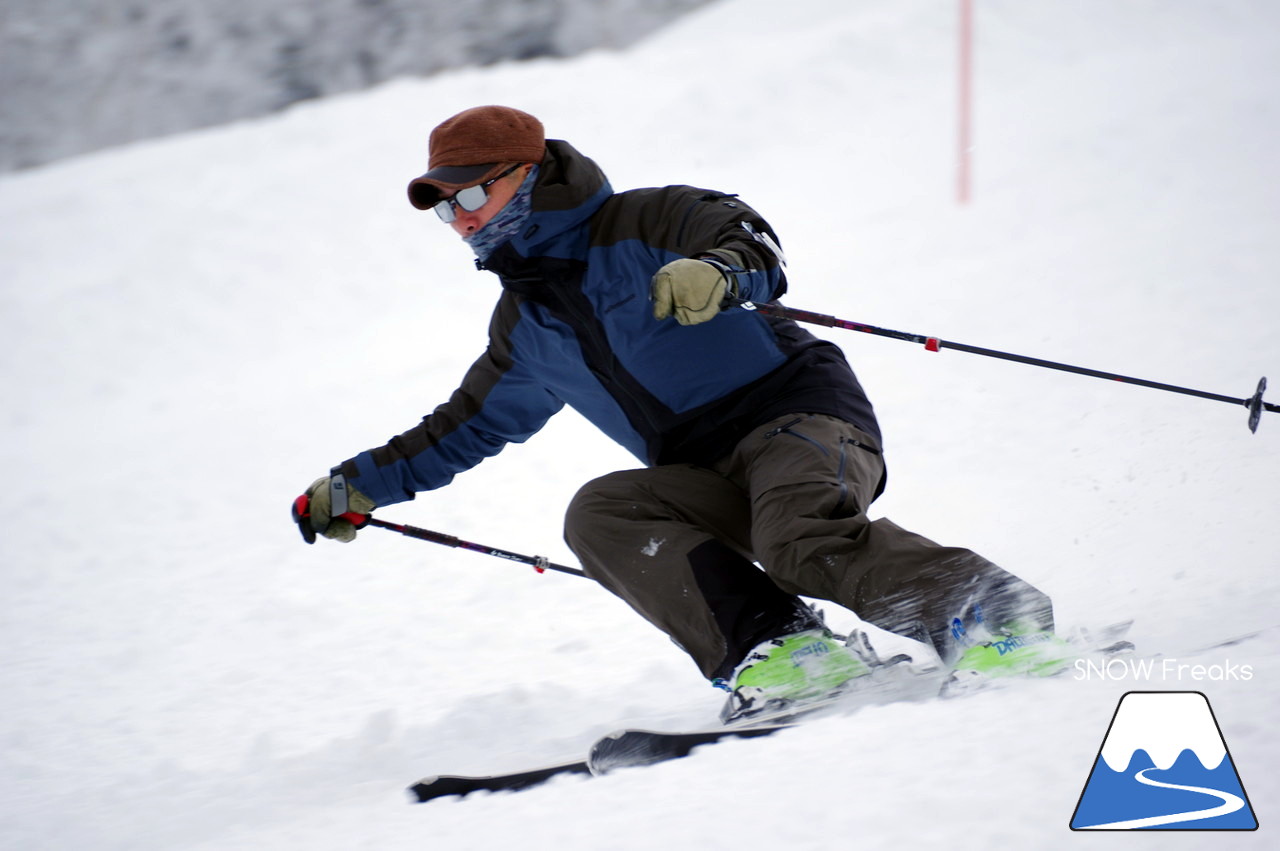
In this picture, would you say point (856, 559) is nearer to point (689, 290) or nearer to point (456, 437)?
point (689, 290)

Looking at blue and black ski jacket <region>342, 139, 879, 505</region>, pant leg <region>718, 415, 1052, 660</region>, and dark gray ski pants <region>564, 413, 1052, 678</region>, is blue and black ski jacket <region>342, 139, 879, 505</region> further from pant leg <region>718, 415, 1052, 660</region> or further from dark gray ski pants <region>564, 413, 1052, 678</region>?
pant leg <region>718, 415, 1052, 660</region>

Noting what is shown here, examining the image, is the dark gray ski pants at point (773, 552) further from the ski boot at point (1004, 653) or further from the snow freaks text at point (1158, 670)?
the snow freaks text at point (1158, 670)

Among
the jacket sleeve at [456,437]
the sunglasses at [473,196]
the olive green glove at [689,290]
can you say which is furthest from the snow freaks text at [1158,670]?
the sunglasses at [473,196]

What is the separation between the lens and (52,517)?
541cm

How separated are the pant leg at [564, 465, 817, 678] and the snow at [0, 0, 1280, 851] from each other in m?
0.36

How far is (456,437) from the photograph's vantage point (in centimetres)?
304

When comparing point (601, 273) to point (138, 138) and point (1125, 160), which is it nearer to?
point (1125, 160)

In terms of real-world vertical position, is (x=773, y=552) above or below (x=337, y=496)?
below

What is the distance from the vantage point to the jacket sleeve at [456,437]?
3.00 m

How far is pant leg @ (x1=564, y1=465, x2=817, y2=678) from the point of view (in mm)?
2396

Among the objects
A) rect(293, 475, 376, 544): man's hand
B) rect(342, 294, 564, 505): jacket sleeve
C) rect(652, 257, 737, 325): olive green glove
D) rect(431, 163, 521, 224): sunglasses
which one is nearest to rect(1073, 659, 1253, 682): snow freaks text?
rect(652, 257, 737, 325): olive green glove

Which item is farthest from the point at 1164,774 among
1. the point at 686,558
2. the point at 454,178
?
the point at 454,178

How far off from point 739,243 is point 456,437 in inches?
40.0

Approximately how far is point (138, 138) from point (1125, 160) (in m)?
11.5
